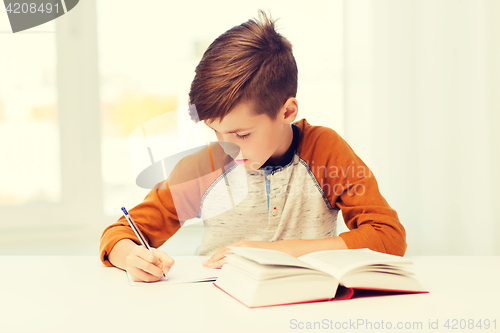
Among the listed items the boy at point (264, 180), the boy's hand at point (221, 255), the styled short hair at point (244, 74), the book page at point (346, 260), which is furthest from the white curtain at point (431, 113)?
the book page at point (346, 260)

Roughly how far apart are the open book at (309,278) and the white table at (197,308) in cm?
1

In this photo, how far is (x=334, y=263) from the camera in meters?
0.53

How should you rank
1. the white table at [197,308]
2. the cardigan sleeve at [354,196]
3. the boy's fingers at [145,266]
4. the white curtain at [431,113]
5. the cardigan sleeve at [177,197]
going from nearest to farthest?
the white table at [197,308] < the boy's fingers at [145,266] < the cardigan sleeve at [354,196] < the cardigan sleeve at [177,197] < the white curtain at [431,113]

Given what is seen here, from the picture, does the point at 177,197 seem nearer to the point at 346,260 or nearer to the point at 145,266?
the point at 145,266

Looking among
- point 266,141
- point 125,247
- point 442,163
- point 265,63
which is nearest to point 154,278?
point 125,247

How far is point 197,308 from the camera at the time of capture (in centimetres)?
49

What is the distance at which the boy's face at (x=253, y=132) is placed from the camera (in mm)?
796

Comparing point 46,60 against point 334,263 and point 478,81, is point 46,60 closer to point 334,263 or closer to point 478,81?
point 334,263

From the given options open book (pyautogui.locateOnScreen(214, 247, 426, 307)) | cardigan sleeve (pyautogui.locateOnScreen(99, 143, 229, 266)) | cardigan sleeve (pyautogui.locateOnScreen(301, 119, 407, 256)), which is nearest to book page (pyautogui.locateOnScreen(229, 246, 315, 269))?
open book (pyautogui.locateOnScreen(214, 247, 426, 307))

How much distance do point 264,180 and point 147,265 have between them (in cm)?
41

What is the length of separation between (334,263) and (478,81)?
5.07ft

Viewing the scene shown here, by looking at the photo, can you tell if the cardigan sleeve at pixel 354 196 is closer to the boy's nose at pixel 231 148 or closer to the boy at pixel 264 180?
the boy at pixel 264 180

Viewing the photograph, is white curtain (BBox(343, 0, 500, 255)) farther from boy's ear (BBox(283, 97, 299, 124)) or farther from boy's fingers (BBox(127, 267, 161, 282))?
boy's fingers (BBox(127, 267, 161, 282))

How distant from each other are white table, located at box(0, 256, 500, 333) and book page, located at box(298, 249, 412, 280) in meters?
0.04
